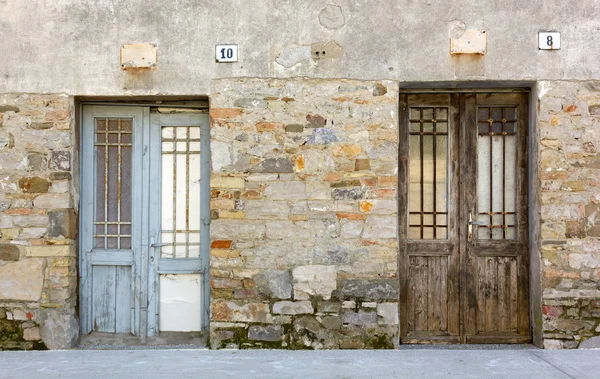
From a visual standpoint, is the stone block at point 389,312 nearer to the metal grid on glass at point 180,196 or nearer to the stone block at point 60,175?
the metal grid on glass at point 180,196

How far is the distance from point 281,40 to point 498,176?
2168mm

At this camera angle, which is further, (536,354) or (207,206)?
(207,206)

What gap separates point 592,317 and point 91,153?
4.34 meters

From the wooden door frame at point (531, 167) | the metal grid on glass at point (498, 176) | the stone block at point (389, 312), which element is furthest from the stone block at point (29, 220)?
the metal grid on glass at point (498, 176)

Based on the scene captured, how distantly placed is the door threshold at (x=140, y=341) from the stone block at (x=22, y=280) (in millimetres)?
568

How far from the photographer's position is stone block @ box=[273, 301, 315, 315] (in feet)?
15.1

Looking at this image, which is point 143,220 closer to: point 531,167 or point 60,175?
point 60,175

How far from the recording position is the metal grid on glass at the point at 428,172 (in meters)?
4.89

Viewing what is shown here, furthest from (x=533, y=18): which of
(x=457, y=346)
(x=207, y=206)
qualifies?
(x=207, y=206)

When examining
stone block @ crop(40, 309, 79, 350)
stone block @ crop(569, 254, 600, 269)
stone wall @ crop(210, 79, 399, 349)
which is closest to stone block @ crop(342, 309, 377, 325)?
stone wall @ crop(210, 79, 399, 349)

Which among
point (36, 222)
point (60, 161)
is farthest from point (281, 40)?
point (36, 222)

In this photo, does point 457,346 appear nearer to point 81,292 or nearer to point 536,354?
point 536,354

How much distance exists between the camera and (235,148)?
464 cm

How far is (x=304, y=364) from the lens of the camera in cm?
420
